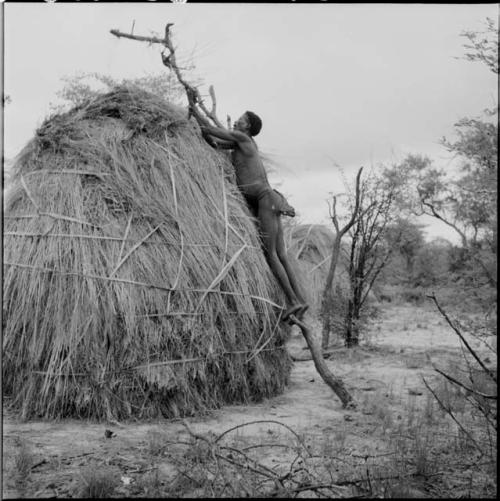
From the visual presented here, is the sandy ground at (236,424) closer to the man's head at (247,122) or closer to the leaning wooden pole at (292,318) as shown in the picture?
the leaning wooden pole at (292,318)

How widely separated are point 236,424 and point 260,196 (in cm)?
253

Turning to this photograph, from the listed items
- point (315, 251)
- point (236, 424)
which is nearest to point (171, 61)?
point (236, 424)

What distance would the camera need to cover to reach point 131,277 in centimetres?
547

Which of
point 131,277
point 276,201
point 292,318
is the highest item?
point 276,201

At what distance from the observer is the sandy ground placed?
402 cm

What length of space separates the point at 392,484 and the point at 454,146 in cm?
214

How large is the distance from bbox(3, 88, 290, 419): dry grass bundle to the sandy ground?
235 millimetres

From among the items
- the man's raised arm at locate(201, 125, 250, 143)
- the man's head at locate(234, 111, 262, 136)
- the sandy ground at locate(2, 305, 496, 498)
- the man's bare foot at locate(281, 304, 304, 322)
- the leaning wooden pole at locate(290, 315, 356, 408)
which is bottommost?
the sandy ground at locate(2, 305, 496, 498)

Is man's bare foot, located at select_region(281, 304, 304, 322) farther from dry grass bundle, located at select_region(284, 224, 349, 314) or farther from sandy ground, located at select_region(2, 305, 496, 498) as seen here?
dry grass bundle, located at select_region(284, 224, 349, 314)

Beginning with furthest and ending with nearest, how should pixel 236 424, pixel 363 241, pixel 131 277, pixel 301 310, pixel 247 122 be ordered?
pixel 363 241, pixel 247 122, pixel 301 310, pixel 131 277, pixel 236 424

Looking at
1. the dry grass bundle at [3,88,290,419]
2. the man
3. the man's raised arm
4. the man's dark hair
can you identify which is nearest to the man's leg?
the man

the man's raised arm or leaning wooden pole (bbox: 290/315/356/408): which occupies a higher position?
the man's raised arm

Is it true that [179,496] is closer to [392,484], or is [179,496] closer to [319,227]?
[392,484]

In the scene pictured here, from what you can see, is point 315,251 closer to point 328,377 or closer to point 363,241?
point 363,241
